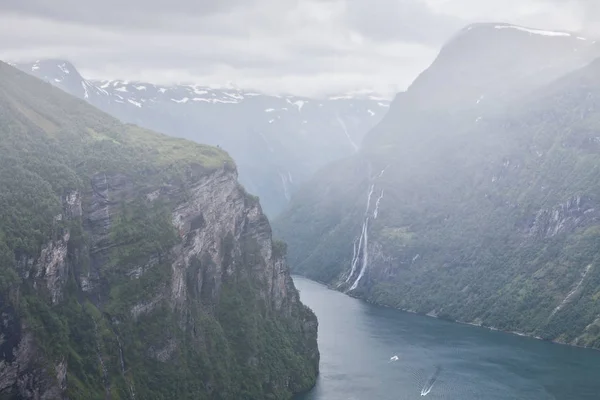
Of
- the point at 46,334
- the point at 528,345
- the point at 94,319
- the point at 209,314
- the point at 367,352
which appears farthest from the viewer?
the point at 528,345

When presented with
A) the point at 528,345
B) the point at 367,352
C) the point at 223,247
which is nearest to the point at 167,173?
the point at 223,247

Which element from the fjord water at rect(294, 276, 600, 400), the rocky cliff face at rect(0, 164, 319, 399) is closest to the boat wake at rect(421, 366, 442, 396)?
the fjord water at rect(294, 276, 600, 400)

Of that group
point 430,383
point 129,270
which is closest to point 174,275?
point 129,270

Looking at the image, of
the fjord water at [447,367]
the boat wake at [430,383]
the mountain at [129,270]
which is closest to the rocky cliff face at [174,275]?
the mountain at [129,270]

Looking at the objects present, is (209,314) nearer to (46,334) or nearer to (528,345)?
(46,334)

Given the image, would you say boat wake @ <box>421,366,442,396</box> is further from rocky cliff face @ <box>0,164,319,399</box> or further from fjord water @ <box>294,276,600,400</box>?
rocky cliff face @ <box>0,164,319,399</box>
